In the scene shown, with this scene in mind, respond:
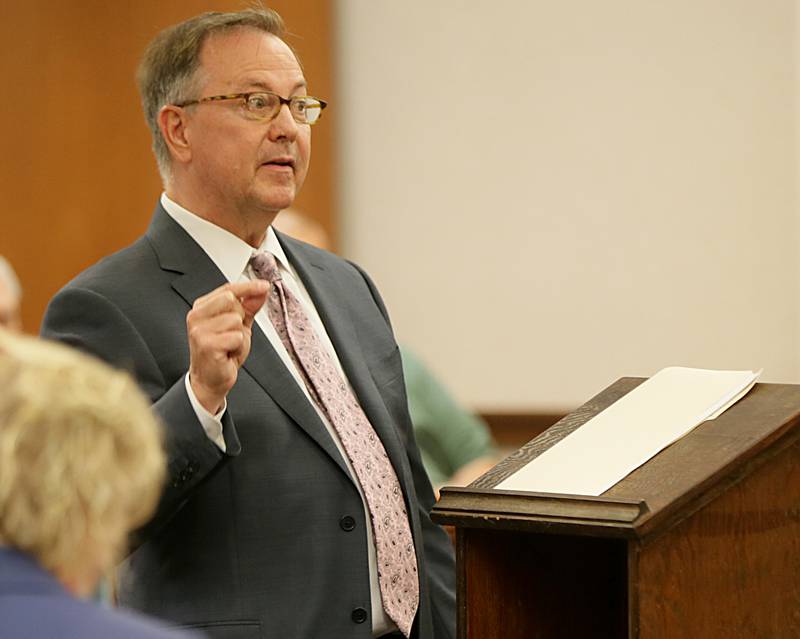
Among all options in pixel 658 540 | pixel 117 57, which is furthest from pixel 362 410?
pixel 117 57

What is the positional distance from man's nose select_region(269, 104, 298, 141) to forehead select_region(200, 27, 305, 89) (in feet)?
0.19

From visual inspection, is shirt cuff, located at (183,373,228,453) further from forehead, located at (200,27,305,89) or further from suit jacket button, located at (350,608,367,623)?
forehead, located at (200,27,305,89)


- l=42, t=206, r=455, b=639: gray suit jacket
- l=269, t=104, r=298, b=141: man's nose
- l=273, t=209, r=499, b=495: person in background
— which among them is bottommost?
l=273, t=209, r=499, b=495: person in background

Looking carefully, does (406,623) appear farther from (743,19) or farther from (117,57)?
(117,57)

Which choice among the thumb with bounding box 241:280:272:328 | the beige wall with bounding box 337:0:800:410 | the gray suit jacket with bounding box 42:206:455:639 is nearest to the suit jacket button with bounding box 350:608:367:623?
the gray suit jacket with bounding box 42:206:455:639

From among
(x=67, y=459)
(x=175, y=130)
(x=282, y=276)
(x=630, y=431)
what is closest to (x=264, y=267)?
(x=282, y=276)

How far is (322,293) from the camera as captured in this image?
2.53 meters

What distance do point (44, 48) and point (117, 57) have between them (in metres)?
0.25

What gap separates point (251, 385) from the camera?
2264 millimetres

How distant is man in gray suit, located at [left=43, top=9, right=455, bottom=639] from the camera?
2168 mm

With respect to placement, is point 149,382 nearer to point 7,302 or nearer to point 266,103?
point 266,103

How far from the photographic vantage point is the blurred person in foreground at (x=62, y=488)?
112cm

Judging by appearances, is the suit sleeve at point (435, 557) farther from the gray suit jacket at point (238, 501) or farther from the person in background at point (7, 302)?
the person in background at point (7, 302)

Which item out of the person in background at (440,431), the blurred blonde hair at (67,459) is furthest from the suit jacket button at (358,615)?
the person in background at (440,431)
